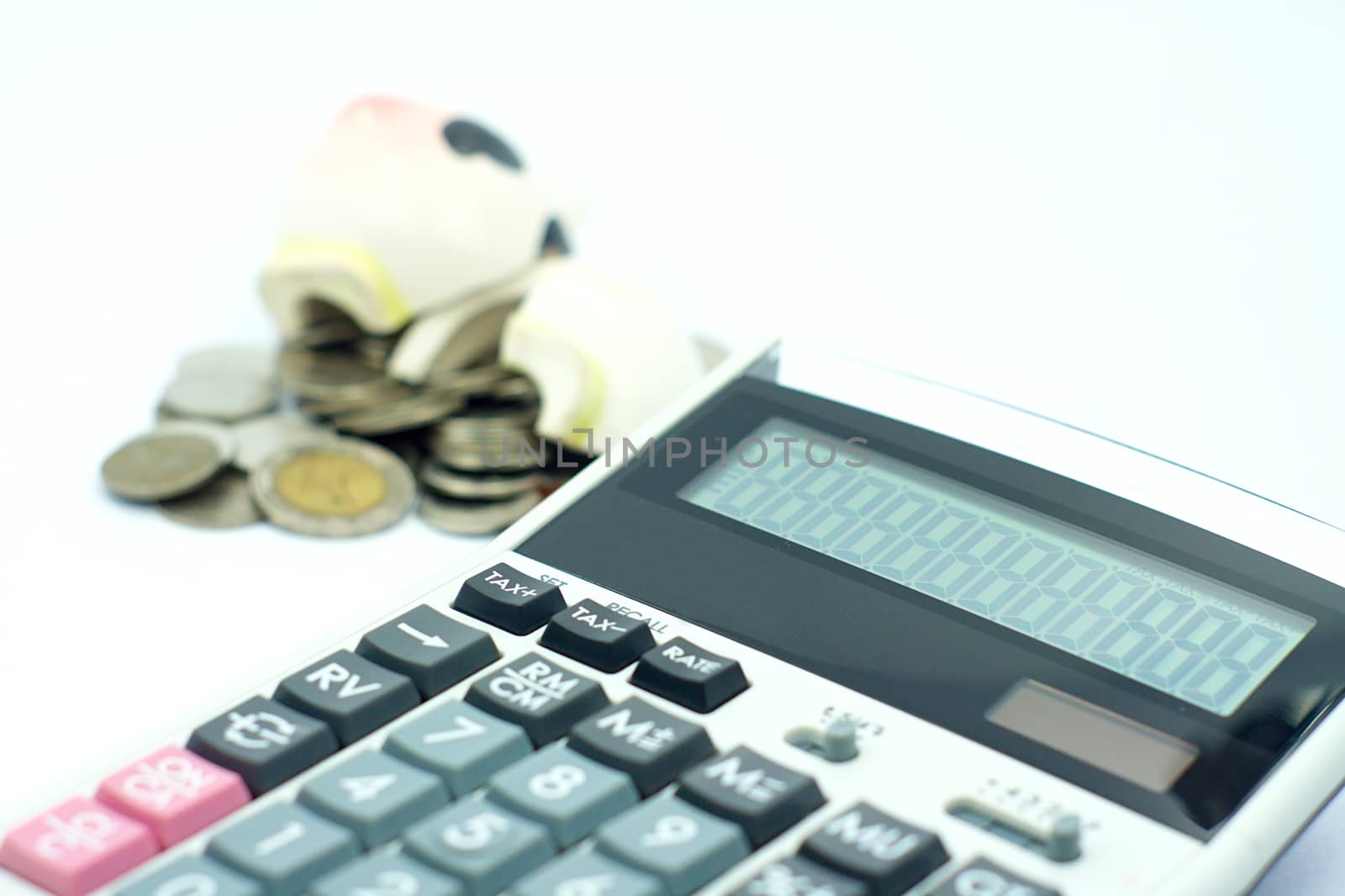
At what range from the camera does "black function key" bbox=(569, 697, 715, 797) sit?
667mm

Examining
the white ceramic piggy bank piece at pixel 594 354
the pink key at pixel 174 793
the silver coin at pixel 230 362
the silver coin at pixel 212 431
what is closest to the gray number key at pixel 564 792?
the pink key at pixel 174 793

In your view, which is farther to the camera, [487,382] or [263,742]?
[487,382]

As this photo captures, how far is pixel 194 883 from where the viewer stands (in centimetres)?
61

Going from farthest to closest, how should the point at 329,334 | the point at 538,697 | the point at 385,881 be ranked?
1. the point at 329,334
2. the point at 538,697
3. the point at 385,881

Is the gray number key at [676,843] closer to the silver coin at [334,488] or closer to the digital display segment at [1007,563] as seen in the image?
the digital display segment at [1007,563]

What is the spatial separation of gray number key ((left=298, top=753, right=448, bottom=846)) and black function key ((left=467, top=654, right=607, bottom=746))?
5cm

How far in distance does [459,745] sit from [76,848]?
15 centimetres

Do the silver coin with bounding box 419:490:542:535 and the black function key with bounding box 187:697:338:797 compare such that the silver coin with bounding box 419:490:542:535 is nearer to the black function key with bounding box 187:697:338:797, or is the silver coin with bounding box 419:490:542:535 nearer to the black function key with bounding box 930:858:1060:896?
the black function key with bounding box 187:697:338:797

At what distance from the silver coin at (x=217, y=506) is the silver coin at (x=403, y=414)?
3.3 inches

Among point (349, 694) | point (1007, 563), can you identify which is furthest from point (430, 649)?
point (1007, 563)

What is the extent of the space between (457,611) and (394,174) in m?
0.49

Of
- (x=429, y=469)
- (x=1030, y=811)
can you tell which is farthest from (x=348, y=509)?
(x=1030, y=811)

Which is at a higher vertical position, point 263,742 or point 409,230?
point 409,230

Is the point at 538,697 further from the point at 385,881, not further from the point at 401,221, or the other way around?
the point at 401,221
